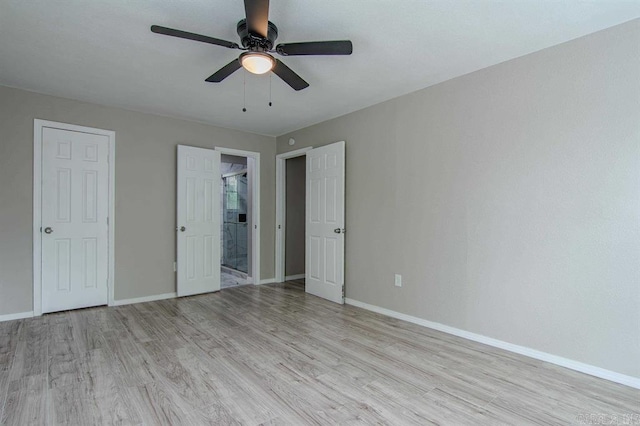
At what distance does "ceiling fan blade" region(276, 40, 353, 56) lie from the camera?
211 cm

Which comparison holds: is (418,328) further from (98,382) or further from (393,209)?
(98,382)

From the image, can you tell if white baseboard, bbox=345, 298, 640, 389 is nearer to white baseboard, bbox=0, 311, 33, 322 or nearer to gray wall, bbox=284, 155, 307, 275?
gray wall, bbox=284, 155, 307, 275

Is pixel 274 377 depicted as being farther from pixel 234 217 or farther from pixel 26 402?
pixel 234 217

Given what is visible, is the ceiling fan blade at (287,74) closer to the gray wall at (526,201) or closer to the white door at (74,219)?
the gray wall at (526,201)

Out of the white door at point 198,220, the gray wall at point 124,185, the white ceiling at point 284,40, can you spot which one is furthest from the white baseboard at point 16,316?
the white ceiling at point 284,40

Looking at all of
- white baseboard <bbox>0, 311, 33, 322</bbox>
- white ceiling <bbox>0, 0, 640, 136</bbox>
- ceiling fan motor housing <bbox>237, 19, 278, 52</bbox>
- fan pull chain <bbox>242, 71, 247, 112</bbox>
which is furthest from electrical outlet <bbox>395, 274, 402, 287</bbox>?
white baseboard <bbox>0, 311, 33, 322</bbox>

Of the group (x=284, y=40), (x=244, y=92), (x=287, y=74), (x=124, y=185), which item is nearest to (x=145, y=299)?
(x=124, y=185)

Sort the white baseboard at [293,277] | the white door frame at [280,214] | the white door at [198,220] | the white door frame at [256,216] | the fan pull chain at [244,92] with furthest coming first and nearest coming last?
the white baseboard at [293,277] < the white door frame at [280,214] < the white door frame at [256,216] < the white door at [198,220] < the fan pull chain at [244,92]

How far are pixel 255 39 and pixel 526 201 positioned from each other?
2.39 metres

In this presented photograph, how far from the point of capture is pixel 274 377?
2.33m

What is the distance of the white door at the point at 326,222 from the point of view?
4.28 metres

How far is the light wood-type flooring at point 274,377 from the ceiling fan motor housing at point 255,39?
2232 millimetres

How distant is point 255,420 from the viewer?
1844mm

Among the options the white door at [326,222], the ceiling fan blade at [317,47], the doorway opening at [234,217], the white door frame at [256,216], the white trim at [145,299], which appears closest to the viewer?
the ceiling fan blade at [317,47]
